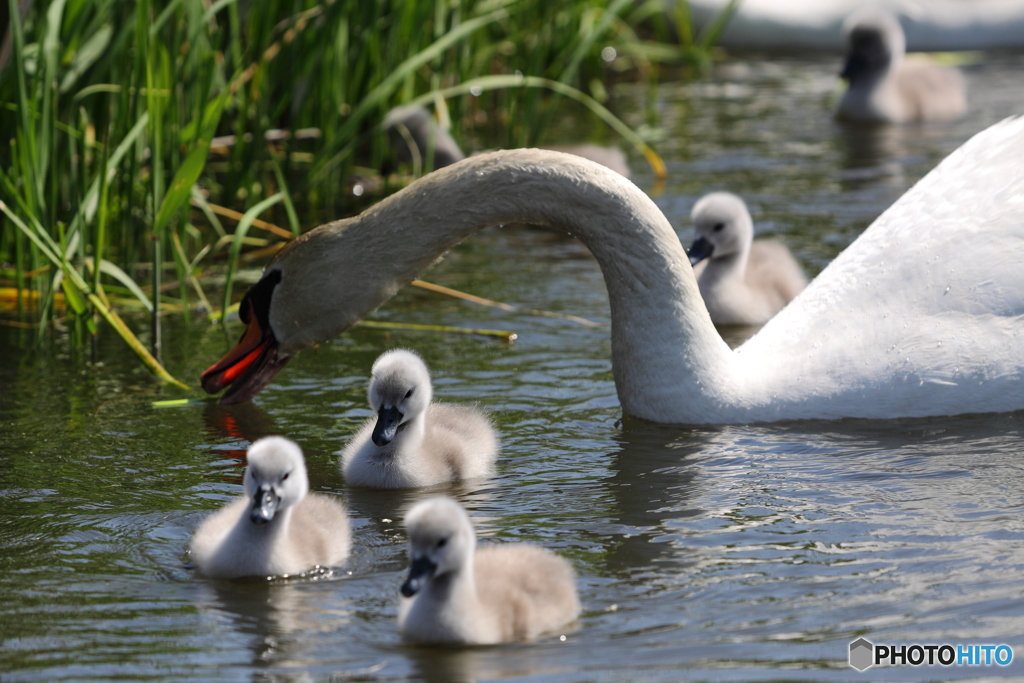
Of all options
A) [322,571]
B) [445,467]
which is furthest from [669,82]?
[322,571]

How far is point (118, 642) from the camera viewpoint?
4.20 m

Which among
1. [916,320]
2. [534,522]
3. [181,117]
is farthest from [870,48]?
[534,522]

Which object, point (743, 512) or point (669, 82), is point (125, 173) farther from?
point (669, 82)

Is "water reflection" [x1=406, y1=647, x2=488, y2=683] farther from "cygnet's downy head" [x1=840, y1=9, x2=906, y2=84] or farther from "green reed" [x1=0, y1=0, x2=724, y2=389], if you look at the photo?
"cygnet's downy head" [x1=840, y1=9, x2=906, y2=84]

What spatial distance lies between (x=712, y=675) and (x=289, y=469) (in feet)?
4.59

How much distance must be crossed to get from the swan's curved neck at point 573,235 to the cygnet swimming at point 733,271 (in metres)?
2.09

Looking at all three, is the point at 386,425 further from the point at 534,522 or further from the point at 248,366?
the point at 248,366

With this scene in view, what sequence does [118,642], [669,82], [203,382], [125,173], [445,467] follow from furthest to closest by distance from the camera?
[669,82]
[125,173]
[203,382]
[445,467]
[118,642]

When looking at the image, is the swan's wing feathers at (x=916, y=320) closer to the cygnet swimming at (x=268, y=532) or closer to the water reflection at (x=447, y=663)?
the cygnet swimming at (x=268, y=532)

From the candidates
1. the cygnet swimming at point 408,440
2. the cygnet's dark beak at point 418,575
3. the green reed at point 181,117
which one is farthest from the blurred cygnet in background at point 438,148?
the cygnet's dark beak at point 418,575

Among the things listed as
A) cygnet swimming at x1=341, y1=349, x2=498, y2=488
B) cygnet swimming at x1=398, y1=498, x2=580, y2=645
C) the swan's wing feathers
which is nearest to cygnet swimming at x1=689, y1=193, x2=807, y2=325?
the swan's wing feathers

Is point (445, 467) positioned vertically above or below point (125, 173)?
below

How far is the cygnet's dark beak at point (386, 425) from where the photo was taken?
535 cm

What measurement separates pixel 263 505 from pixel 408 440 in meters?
1.08
